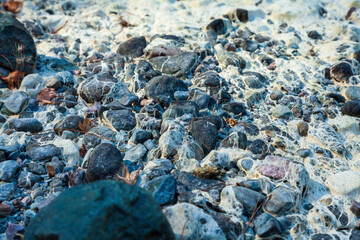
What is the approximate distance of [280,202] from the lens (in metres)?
2.00

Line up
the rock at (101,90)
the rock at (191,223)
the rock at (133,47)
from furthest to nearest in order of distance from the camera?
the rock at (133,47) → the rock at (101,90) → the rock at (191,223)

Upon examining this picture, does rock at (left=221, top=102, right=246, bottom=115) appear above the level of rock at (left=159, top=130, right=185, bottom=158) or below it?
below

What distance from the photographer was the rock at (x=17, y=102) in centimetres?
282

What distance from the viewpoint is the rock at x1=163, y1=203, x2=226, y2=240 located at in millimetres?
1714

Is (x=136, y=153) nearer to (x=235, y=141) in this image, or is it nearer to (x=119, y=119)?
(x=119, y=119)

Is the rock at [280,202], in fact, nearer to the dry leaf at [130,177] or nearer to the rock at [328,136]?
the rock at [328,136]

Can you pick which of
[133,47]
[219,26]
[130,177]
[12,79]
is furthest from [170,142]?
[219,26]

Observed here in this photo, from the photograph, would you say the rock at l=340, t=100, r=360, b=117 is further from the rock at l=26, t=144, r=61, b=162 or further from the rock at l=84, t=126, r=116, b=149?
the rock at l=26, t=144, r=61, b=162

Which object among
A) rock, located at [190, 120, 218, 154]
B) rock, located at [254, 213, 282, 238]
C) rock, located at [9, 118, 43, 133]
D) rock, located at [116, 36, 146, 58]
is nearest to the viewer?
rock, located at [254, 213, 282, 238]

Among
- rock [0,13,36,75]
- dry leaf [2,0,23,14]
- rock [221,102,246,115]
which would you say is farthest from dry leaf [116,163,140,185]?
dry leaf [2,0,23,14]

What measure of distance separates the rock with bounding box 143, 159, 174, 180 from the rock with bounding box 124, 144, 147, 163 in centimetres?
11

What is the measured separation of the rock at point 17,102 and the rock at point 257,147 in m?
2.05

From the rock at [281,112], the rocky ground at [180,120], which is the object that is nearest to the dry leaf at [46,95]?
the rocky ground at [180,120]

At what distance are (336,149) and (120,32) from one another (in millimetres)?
2791
